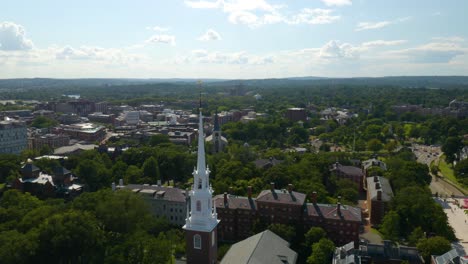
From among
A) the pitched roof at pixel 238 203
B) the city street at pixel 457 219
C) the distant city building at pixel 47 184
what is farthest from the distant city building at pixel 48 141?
the city street at pixel 457 219

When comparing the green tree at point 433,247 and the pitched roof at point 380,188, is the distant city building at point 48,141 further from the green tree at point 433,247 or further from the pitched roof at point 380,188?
the green tree at point 433,247

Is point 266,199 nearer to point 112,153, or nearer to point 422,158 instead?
point 112,153

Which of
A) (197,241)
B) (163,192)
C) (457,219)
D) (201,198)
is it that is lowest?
(457,219)

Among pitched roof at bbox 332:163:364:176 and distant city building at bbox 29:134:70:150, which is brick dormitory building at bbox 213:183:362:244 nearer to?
pitched roof at bbox 332:163:364:176

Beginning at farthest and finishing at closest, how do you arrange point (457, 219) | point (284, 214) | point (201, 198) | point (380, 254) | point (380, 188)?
point (380, 188) < point (457, 219) < point (284, 214) < point (380, 254) < point (201, 198)

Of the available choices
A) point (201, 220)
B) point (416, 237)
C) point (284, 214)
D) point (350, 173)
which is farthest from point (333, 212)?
point (350, 173)

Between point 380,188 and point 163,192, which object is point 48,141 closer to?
Answer: point 163,192

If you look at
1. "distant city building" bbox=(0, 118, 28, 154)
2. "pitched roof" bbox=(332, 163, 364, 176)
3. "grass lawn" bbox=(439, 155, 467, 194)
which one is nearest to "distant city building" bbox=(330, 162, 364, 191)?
"pitched roof" bbox=(332, 163, 364, 176)
